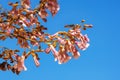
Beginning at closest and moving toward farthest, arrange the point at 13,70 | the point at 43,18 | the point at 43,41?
1. the point at 43,41
2. the point at 43,18
3. the point at 13,70

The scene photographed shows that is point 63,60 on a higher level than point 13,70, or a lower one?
lower

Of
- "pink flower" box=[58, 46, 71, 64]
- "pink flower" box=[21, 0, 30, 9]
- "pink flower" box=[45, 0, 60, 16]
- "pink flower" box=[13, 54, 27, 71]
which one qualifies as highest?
"pink flower" box=[21, 0, 30, 9]

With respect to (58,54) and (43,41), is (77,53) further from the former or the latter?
(43,41)

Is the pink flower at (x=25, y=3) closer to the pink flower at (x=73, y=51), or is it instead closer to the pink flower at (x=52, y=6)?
the pink flower at (x=52, y=6)

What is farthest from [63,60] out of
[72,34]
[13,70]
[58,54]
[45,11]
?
[13,70]

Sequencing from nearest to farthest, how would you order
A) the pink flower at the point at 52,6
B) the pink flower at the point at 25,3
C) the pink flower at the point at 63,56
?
the pink flower at the point at 63,56 < the pink flower at the point at 52,6 < the pink flower at the point at 25,3

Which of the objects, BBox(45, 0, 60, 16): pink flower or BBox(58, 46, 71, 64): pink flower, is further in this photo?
BBox(45, 0, 60, 16): pink flower

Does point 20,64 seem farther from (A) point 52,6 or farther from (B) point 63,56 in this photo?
(A) point 52,6

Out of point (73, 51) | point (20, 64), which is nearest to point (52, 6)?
point (73, 51)

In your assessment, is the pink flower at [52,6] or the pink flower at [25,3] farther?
the pink flower at [25,3]

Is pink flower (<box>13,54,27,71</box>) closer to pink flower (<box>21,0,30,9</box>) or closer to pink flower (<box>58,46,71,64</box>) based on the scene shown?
pink flower (<box>58,46,71,64</box>)

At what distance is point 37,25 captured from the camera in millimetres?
6184

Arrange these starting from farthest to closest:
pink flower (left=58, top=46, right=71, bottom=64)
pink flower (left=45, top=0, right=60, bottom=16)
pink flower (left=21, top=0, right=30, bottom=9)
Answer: pink flower (left=21, top=0, right=30, bottom=9), pink flower (left=45, top=0, right=60, bottom=16), pink flower (left=58, top=46, right=71, bottom=64)

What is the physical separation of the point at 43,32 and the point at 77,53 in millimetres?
1116
